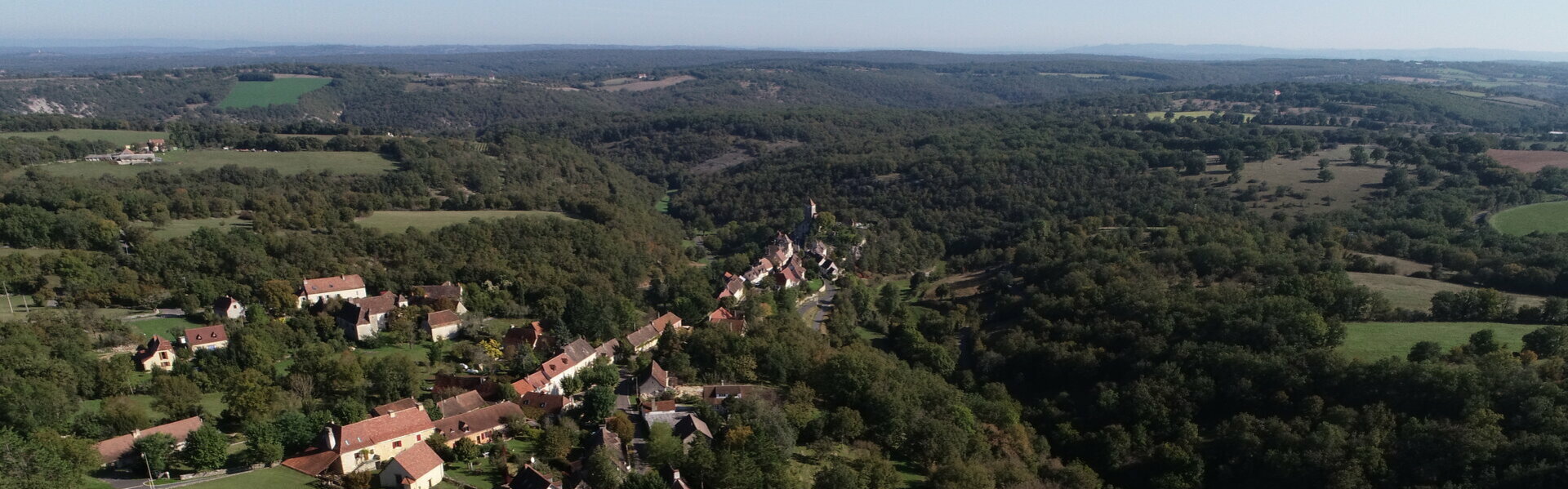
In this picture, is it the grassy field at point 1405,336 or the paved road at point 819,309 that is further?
the paved road at point 819,309

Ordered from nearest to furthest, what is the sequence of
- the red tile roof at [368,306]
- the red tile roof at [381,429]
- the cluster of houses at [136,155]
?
the red tile roof at [381,429]
the red tile roof at [368,306]
the cluster of houses at [136,155]

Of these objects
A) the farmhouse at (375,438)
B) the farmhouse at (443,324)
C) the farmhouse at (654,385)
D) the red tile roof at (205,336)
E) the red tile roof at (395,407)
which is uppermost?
the farmhouse at (375,438)

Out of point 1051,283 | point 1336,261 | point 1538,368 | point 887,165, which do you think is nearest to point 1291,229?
point 1336,261

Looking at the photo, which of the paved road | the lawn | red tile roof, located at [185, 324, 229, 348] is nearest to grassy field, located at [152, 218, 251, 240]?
red tile roof, located at [185, 324, 229, 348]

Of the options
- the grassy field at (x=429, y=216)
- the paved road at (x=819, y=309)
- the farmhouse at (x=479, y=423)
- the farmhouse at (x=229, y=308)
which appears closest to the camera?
the farmhouse at (x=479, y=423)

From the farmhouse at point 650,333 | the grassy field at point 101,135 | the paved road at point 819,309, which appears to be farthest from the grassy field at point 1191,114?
the grassy field at point 101,135

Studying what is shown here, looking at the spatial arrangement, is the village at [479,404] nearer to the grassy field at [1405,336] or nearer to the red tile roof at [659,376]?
the red tile roof at [659,376]

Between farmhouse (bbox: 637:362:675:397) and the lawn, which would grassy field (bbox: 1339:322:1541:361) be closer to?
farmhouse (bbox: 637:362:675:397)

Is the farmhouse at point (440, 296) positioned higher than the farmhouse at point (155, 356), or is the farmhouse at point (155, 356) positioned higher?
the farmhouse at point (155, 356)
